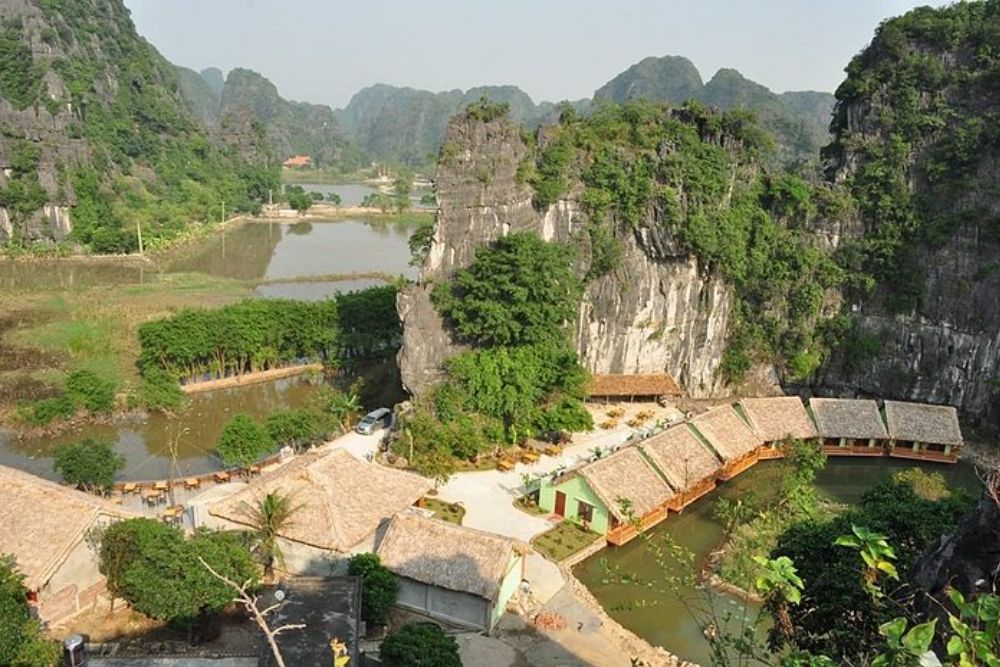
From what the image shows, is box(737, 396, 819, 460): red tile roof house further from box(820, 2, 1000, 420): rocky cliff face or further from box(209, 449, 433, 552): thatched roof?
box(209, 449, 433, 552): thatched roof

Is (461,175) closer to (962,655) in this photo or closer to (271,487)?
(271,487)

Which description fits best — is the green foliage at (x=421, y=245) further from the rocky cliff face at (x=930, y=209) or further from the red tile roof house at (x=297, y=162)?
the red tile roof house at (x=297, y=162)

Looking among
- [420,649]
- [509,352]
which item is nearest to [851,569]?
[420,649]

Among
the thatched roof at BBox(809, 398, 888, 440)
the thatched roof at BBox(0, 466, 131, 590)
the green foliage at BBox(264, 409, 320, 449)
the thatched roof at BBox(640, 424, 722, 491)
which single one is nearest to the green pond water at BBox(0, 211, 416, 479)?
the green foliage at BBox(264, 409, 320, 449)

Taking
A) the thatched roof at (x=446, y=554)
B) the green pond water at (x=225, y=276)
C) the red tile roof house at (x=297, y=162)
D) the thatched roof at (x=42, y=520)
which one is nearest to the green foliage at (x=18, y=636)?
the thatched roof at (x=42, y=520)

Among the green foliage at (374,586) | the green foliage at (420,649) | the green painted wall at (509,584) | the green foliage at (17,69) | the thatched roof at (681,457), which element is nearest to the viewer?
the green foliage at (420,649)

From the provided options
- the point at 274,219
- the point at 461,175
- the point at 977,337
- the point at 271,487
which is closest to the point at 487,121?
the point at 461,175
